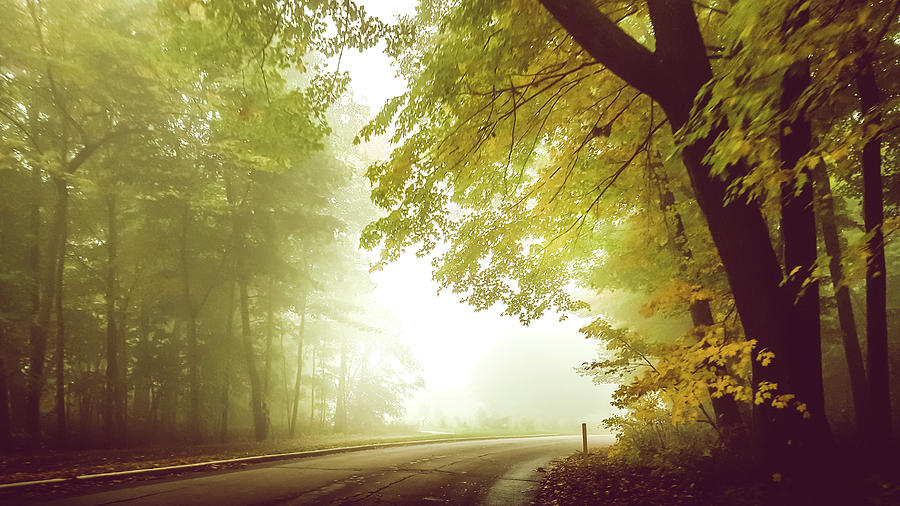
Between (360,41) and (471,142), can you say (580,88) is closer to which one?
(471,142)

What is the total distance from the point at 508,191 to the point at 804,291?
506 cm

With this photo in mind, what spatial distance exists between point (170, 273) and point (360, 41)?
12.7 metres

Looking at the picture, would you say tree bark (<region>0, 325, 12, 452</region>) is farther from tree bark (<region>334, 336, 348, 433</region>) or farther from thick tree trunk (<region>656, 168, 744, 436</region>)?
thick tree trunk (<region>656, 168, 744, 436</region>)

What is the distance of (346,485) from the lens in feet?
20.3

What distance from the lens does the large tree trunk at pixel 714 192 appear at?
3.99m

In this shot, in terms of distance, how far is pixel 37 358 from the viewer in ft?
38.4

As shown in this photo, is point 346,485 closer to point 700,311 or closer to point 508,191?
point 508,191

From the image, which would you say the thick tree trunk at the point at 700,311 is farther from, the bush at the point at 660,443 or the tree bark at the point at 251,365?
the tree bark at the point at 251,365

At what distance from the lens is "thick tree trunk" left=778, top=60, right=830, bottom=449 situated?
3.93 m

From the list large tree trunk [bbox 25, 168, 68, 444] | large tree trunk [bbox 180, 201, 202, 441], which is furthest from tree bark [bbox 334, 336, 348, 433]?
large tree trunk [bbox 25, 168, 68, 444]

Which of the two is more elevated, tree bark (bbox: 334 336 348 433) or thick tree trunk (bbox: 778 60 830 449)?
thick tree trunk (bbox: 778 60 830 449)

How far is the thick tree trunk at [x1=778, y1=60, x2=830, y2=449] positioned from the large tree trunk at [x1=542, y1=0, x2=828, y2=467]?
0.07 metres

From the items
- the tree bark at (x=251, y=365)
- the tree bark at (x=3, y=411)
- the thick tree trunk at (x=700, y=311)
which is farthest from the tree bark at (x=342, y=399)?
the thick tree trunk at (x=700, y=311)

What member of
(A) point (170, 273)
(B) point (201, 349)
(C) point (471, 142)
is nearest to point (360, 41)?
(C) point (471, 142)
